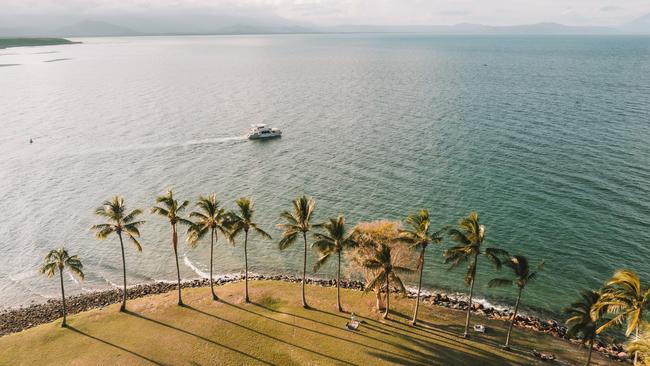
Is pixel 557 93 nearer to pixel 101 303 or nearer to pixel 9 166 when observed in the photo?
pixel 101 303

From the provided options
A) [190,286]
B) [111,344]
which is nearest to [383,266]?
[111,344]

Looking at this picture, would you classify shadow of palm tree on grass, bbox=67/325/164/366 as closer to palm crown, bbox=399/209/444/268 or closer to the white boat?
palm crown, bbox=399/209/444/268

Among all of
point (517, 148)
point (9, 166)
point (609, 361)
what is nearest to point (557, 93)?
point (517, 148)

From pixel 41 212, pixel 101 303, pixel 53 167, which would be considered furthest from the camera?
pixel 53 167

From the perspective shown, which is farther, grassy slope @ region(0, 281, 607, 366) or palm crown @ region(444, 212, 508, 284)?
palm crown @ region(444, 212, 508, 284)

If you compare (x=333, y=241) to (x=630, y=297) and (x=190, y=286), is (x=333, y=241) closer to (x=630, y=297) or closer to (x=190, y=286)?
(x=190, y=286)

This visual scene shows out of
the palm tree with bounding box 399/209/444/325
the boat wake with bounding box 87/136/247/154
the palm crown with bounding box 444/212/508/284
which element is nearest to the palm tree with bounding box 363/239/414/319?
the palm tree with bounding box 399/209/444/325

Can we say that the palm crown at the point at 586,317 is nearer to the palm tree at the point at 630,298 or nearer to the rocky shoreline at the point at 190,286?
the palm tree at the point at 630,298

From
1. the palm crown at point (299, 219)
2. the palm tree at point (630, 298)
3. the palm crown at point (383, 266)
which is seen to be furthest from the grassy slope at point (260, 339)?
the palm tree at point (630, 298)
